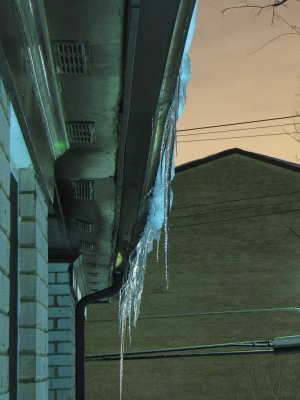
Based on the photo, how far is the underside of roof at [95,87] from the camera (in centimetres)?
318

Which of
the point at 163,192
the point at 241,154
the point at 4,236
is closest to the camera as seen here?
the point at 4,236

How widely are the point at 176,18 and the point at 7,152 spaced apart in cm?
84

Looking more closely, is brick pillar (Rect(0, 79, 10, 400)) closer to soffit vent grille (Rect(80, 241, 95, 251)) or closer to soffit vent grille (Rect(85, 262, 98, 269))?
soffit vent grille (Rect(80, 241, 95, 251))

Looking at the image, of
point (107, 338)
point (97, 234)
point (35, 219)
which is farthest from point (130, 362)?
point (35, 219)

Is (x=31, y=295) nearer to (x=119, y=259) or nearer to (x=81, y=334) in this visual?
(x=119, y=259)

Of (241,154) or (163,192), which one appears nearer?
(163,192)

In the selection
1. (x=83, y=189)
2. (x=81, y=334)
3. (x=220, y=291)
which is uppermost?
(x=220, y=291)

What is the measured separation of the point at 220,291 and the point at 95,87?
26.7 metres

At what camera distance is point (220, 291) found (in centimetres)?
3034

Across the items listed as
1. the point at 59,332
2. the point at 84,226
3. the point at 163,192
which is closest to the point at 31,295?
the point at 163,192

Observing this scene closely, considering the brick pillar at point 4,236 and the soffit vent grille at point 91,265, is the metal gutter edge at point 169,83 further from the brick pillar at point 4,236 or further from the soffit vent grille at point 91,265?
the soffit vent grille at point 91,265

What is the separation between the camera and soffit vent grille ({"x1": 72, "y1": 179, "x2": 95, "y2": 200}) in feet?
19.4

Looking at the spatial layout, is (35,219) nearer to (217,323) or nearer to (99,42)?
(99,42)

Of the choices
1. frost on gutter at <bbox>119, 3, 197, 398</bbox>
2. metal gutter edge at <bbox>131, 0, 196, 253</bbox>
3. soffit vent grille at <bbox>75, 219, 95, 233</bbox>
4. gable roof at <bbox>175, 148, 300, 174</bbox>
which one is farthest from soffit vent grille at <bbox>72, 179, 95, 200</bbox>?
gable roof at <bbox>175, 148, 300, 174</bbox>
